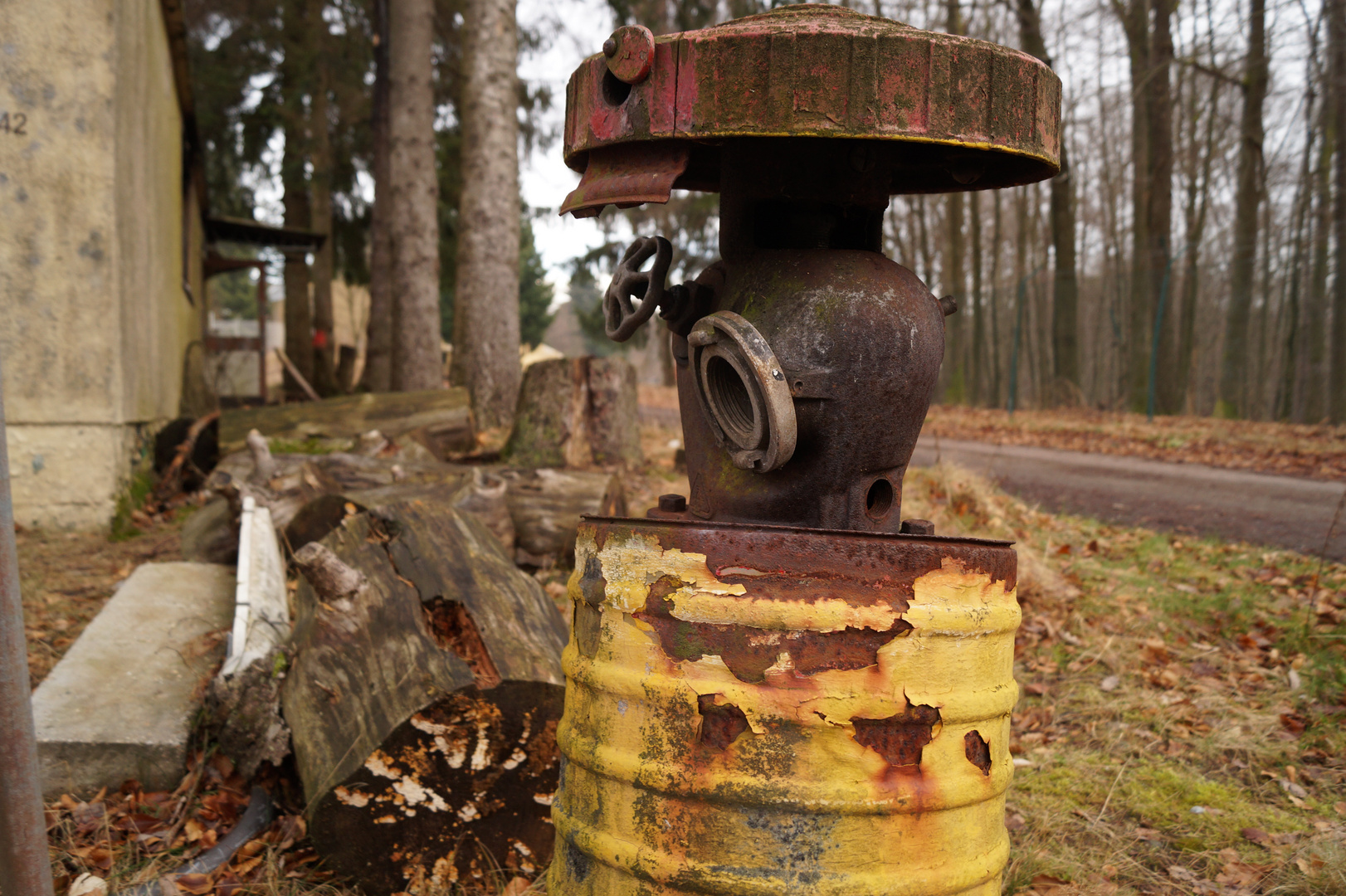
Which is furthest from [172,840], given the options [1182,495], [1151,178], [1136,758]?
[1151,178]

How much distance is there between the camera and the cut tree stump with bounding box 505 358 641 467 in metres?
6.62

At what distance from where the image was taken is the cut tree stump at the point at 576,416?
6.62 meters

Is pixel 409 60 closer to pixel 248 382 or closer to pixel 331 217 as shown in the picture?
pixel 331 217

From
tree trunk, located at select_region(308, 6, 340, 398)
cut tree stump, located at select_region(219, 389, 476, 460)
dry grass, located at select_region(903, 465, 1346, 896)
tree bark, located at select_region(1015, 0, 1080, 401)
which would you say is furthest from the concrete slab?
tree bark, located at select_region(1015, 0, 1080, 401)

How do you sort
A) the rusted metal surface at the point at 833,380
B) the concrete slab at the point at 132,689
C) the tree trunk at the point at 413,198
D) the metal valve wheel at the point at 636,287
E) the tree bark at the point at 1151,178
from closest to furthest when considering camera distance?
the rusted metal surface at the point at 833,380 < the metal valve wheel at the point at 636,287 < the concrete slab at the point at 132,689 < the tree trunk at the point at 413,198 < the tree bark at the point at 1151,178

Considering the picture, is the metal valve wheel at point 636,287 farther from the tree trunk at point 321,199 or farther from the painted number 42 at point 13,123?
the tree trunk at point 321,199

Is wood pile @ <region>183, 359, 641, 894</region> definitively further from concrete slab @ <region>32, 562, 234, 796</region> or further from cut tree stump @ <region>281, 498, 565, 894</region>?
concrete slab @ <region>32, 562, 234, 796</region>

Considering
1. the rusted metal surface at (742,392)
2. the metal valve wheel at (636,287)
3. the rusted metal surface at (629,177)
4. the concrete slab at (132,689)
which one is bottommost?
the concrete slab at (132,689)

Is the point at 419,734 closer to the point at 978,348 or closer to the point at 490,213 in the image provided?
the point at 490,213

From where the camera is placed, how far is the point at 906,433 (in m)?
2.06

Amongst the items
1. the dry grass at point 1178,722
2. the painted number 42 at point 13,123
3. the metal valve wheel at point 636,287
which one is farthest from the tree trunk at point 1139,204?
the metal valve wheel at point 636,287

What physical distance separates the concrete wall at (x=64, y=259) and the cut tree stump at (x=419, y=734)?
3394 millimetres

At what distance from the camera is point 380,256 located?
13117 mm

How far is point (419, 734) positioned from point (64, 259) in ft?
14.3
